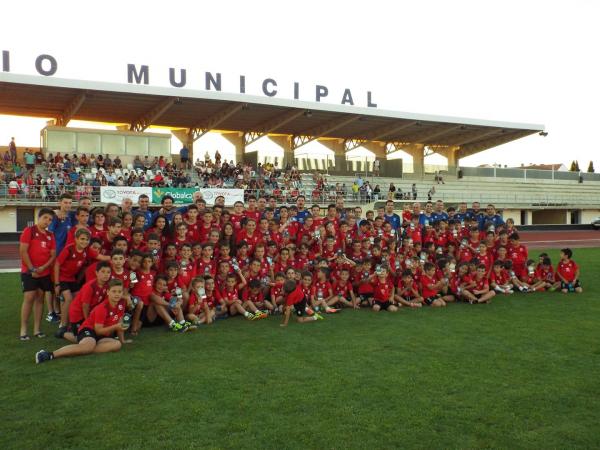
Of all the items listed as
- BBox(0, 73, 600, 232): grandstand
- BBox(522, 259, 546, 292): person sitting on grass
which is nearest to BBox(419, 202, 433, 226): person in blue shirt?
BBox(522, 259, 546, 292): person sitting on grass

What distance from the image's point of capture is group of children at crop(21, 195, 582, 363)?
666cm

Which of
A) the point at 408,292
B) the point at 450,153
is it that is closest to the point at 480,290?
the point at 408,292

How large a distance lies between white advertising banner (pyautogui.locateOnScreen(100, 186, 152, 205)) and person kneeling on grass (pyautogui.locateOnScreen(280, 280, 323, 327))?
1707 cm

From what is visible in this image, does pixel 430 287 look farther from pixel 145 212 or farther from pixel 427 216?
pixel 145 212

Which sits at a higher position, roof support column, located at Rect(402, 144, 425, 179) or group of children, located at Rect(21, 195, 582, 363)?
roof support column, located at Rect(402, 144, 425, 179)

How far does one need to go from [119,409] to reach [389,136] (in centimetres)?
3580

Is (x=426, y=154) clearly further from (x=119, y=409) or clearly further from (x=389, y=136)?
(x=119, y=409)

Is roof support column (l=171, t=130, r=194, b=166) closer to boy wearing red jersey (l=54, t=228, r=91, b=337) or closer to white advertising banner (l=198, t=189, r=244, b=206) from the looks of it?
white advertising banner (l=198, t=189, r=244, b=206)

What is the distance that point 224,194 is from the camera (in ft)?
85.4

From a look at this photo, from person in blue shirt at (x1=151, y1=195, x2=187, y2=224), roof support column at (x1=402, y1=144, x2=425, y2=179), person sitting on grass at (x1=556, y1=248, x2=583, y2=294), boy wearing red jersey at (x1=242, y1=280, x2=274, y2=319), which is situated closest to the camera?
boy wearing red jersey at (x1=242, y1=280, x2=274, y2=319)

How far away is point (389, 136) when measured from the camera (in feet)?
125

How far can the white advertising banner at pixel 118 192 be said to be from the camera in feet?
76.3

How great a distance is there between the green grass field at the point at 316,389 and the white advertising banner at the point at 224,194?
18.4m

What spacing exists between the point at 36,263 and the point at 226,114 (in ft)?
78.2
